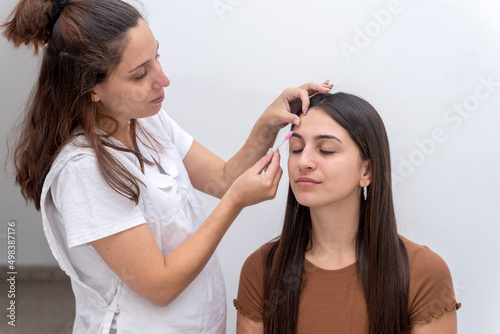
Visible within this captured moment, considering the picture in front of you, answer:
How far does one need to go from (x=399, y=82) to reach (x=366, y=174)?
1.77 feet

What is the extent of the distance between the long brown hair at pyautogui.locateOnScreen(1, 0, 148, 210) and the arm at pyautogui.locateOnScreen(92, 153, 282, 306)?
0.39 feet

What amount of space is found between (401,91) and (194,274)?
3.40 ft

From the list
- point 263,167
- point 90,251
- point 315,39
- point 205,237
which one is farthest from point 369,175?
point 90,251

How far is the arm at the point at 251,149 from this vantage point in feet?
5.28

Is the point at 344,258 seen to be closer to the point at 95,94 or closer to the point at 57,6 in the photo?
the point at 95,94

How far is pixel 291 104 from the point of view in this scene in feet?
5.44

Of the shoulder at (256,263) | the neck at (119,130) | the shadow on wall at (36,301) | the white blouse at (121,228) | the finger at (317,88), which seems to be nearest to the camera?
the white blouse at (121,228)

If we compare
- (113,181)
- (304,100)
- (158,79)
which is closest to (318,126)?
(304,100)

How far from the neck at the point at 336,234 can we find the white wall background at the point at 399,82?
487 mm

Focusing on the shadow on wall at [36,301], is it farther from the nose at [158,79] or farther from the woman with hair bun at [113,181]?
the nose at [158,79]

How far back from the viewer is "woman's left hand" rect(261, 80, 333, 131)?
1574 millimetres

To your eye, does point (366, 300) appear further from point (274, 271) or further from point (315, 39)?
point (315, 39)

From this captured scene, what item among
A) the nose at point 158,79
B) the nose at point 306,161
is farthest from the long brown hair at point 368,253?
the nose at point 158,79

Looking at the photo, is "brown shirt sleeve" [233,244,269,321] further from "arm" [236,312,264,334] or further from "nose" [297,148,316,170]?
"nose" [297,148,316,170]
